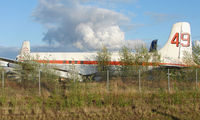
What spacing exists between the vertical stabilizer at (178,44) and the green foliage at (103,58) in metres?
7.76

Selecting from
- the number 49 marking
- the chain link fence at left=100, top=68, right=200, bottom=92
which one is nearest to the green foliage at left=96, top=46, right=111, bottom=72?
the chain link fence at left=100, top=68, right=200, bottom=92

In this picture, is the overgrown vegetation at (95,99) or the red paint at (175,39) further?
the red paint at (175,39)

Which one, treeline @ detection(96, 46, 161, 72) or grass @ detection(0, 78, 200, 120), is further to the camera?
treeline @ detection(96, 46, 161, 72)

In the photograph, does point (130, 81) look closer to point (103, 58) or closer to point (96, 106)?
point (96, 106)

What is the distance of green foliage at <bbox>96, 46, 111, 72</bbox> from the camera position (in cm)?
2588

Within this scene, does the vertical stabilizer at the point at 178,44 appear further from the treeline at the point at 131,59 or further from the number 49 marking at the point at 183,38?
the treeline at the point at 131,59

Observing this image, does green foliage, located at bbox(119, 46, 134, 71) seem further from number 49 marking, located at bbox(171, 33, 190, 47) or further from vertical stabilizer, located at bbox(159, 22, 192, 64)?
number 49 marking, located at bbox(171, 33, 190, 47)

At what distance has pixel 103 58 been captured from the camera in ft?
85.8

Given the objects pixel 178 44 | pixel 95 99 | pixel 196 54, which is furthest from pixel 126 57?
pixel 95 99

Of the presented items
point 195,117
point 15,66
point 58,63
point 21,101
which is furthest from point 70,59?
point 195,117

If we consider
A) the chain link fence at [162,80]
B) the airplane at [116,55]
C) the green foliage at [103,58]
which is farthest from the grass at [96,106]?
A: the airplane at [116,55]

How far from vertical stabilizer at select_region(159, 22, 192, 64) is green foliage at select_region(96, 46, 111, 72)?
776cm

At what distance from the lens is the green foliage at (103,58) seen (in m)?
25.9

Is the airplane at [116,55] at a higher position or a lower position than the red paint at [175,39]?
lower
